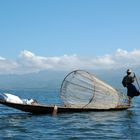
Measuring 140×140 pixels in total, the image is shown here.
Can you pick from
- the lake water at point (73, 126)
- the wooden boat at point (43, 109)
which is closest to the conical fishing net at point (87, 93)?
the wooden boat at point (43, 109)

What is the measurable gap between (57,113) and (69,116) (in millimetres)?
1181

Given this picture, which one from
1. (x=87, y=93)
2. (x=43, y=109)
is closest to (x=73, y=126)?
(x=43, y=109)

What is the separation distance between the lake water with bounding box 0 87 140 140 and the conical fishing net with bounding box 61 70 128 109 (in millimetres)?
1554

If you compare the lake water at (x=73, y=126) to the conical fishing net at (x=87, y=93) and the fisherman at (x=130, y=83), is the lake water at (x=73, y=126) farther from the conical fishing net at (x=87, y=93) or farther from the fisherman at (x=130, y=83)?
the fisherman at (x=130, y=83)

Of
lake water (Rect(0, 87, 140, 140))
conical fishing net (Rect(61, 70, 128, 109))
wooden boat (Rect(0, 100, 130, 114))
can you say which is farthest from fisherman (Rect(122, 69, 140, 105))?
wooden boat (Rect(0, 100, 130, 114))

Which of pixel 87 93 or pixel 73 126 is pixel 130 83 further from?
pixel 73 126

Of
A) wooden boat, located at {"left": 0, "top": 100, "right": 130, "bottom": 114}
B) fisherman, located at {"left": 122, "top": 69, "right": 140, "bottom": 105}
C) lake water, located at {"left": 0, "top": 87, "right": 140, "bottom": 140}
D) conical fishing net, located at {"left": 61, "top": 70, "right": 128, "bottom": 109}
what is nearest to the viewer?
lake water, located at {"left": 0, "top": 87, "right": 140, "bottom": 140}

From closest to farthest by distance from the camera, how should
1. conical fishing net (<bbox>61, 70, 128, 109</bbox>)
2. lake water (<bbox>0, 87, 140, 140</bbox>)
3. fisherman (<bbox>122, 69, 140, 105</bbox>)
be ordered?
lake water (<bbox>0, 87, 140, 140</bbox>)
conical fishing net (<bbox>61, 70, 128, 109</bbox>)
fisherman (<bbox>122, 69, 140, 105</bbox>)

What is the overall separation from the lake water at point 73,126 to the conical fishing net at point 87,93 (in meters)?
1.55

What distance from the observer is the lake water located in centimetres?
1944

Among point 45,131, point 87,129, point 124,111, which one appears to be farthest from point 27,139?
point 124,111

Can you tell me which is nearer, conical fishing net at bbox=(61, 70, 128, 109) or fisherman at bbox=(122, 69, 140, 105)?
conical fishing net at bbox=(61, 70, 128, 109)

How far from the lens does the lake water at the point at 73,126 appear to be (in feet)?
63.8

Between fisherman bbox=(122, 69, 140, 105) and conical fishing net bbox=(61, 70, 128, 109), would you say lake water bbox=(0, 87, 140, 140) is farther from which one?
fisherman bbox=(122, 69, 140, 105)
